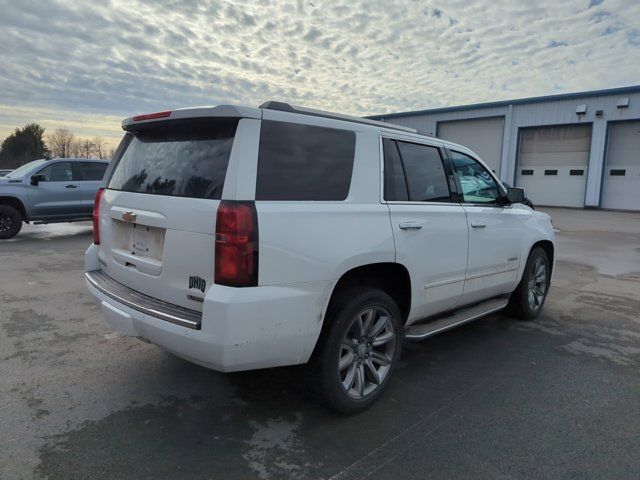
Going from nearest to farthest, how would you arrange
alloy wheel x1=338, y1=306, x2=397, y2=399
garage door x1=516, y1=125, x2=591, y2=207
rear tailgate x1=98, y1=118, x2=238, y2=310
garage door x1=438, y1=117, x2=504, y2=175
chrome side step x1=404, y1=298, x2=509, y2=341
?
rear tailgate x1=98, y1=118, x2=238, y2=310 < alloy wheel x1=338, y1=306, x2=397, y2=399 < chrome side step x1=404, y1=298, x2=509, y2=341 < garage door x1=516, y1=125, x2=591, y2=207 < garage door x1=438, y1=117, x2=504, y2=175

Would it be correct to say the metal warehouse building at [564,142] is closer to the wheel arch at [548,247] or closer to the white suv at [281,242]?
the wheel arch at [548,247]

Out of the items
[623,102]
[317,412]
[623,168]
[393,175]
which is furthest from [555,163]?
[317,412]

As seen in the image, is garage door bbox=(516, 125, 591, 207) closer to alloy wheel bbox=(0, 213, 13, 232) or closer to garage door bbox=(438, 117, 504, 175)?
garage door bbox=(438, 117, 504, 175)

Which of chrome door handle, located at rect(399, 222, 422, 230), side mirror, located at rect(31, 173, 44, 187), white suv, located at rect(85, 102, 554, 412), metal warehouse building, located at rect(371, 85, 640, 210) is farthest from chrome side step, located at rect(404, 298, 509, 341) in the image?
metal warehouse building, located at rect(371, 85, 640, 210)

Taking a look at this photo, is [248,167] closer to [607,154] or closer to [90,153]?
[607,154]

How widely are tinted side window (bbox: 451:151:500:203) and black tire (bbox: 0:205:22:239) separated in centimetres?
1063

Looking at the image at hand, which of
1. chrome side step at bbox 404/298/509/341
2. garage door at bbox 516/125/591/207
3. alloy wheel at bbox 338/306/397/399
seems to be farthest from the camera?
garage door at bbox 516/125/591/207

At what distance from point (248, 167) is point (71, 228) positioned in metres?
12.8

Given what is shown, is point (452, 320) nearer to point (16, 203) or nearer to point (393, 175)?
point (393, 175)

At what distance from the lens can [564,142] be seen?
26.2 metres

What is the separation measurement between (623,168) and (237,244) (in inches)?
1083

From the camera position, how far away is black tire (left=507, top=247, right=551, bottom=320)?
5112mm

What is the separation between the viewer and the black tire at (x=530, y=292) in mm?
5112

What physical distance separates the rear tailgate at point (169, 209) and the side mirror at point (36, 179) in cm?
913
